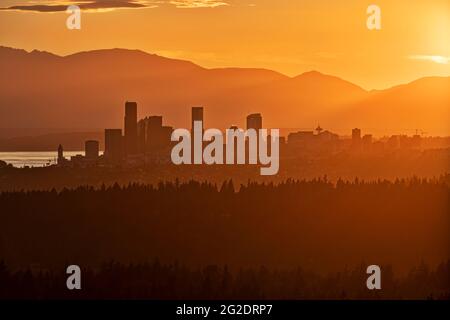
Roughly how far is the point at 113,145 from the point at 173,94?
0.98 m

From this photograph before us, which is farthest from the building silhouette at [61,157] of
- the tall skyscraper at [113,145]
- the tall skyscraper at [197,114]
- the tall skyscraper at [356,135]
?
the tall skyscraper at [356,135]

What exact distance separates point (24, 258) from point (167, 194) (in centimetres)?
189

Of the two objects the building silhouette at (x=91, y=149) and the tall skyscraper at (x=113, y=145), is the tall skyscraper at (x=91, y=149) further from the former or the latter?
the tall skyscraper at (x=113, y=145)

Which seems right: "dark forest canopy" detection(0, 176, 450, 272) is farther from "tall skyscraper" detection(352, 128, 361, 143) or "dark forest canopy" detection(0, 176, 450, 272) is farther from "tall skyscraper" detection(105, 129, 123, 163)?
"tall skyscraper" detection(352, 128, 361, 143)

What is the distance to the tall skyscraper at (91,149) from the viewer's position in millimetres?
15203

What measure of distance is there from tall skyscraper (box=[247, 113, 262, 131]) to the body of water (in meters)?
2.04

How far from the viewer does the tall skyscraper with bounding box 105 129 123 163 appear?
15.3m

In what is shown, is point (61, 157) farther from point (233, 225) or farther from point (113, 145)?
point (233, 225)

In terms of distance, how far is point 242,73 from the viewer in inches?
596

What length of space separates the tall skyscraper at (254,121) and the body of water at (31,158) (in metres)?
2.04

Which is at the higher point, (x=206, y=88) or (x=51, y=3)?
(x=51, y=3)

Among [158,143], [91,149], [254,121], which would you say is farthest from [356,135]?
[91,149]
